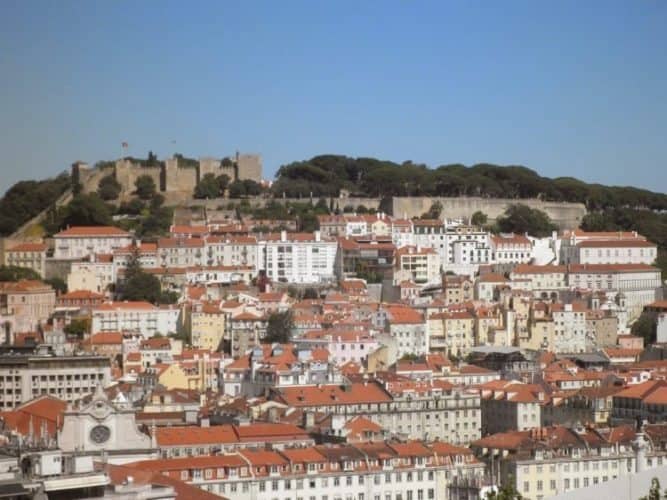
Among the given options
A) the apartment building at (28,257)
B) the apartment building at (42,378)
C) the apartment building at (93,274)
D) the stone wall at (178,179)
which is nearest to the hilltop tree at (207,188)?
the stone wall at (178,179)

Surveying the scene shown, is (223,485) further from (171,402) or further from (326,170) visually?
(326,170)

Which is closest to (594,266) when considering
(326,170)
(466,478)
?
(326,170)

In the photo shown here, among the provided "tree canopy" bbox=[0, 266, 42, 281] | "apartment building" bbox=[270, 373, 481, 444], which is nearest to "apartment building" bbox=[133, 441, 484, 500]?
"apartment building" bbox=[270, 373, 481, 444]

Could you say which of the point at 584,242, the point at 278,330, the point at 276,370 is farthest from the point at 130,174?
the point at 276,370

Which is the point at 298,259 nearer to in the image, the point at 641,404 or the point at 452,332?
the point at 452,332

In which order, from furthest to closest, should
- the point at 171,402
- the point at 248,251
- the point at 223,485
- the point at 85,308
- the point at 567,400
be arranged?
the point at 248,251
the point at 85,308
the point at 567,400
the point at 171,402
the point at 223,485

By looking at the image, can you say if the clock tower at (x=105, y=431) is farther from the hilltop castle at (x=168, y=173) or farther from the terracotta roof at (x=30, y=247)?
the hilltop castle at (x=168, y=173)
